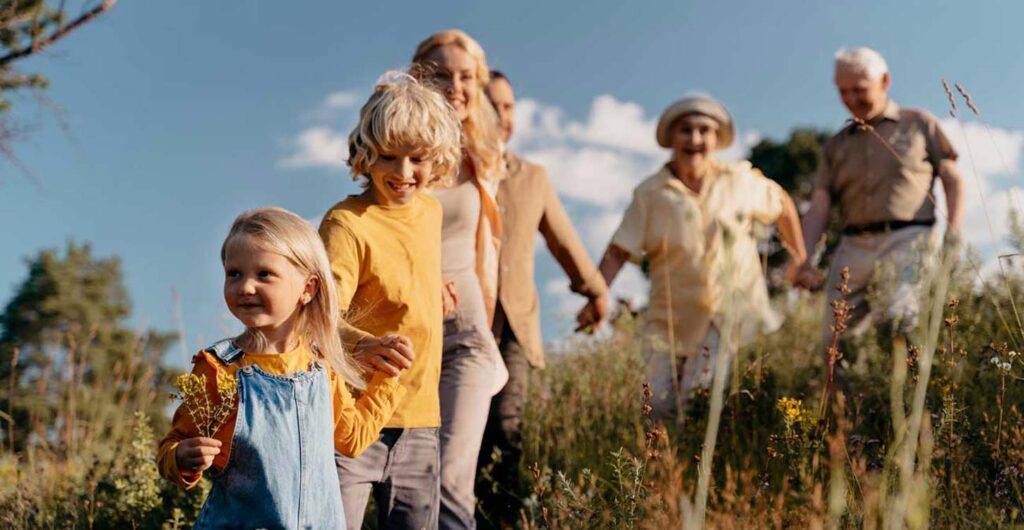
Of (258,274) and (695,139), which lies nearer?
(258,274)

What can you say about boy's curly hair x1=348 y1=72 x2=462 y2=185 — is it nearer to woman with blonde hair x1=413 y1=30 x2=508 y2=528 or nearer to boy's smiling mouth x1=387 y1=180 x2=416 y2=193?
boy's smiling mouth x1=387 y1=180 x2=416 y2=193

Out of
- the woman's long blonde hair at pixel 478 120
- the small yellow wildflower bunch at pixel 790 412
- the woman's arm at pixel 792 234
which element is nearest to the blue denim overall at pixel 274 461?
the small yellow wildflower bunch at pixel 790 412

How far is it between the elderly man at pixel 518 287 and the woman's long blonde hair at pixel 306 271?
71.2 inches

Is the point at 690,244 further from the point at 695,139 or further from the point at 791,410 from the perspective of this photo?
the point at 791,410

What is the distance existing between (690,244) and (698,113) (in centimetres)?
70

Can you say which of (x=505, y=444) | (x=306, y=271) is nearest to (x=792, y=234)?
(x=505, y=444)

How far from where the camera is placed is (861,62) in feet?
18.6

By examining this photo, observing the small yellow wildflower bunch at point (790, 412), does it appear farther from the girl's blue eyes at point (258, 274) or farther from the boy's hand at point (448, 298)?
the girl's blue eyes at point (258, 274)

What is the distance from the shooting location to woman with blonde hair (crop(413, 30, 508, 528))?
137 inches

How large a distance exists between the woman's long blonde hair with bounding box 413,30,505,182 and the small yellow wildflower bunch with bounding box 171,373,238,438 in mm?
1888

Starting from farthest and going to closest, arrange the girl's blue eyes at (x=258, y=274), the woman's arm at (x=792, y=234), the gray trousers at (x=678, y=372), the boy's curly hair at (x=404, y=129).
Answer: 1. the woman's arm at (x=792, y=234)
2. the gray trousers at (x=678, y=372)
3. the boy's curly hair at (x=404, y=129)
4. the girl's blue eyes at (x=258, y=274)

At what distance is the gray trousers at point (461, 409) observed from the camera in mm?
3449

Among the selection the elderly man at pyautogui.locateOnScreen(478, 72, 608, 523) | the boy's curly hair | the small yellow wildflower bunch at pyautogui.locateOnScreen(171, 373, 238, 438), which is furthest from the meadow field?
the boy's curly hair

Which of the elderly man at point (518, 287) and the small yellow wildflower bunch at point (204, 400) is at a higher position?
the elderly man at point (518, 287)
